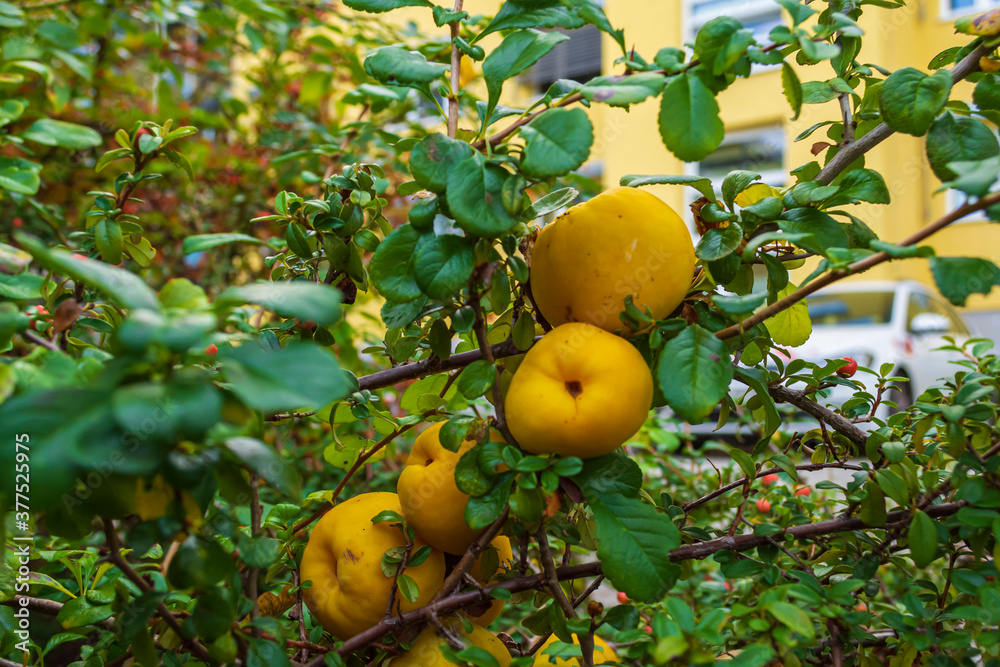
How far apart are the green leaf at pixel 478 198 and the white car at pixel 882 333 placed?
312 cm

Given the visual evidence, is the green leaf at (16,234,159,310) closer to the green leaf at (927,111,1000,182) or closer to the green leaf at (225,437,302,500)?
the green leaf at (225,437,302,500)

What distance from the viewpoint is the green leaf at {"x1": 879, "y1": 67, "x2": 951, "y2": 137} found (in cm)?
50

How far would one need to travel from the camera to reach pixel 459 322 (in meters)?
0.52

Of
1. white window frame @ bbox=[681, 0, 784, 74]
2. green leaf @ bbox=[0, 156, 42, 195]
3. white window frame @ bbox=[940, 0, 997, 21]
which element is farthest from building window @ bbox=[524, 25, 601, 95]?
green leaf @ bbox=[0, 156, 42, 195]

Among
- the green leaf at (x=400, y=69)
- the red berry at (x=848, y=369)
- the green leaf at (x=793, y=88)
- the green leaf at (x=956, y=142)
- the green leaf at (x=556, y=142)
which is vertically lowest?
the red berry at (x=848, y=369)

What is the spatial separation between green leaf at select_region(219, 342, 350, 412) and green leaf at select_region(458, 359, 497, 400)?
0.53 ft

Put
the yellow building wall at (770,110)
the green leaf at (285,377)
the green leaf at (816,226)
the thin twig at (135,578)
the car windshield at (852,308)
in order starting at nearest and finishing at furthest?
the green leaf at (285,377) < the thin twig at (135,578) < the green leaf at (816,226) < the car windshield at (852,308) < the yellow building wall at (770,110)

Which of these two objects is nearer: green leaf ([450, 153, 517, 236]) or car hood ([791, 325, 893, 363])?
green leaf ([450, 153, 517, 236])

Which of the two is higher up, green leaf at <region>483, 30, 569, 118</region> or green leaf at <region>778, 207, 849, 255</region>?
green leaf at <region>483, 30, 569, 118</region>

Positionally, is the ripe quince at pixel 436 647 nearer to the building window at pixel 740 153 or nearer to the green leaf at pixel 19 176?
the green leaf at pixel 19 176

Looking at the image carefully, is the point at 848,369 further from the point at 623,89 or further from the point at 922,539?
the point at 623,89

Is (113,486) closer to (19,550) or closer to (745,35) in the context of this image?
(19,550)

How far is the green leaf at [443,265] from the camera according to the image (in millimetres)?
463

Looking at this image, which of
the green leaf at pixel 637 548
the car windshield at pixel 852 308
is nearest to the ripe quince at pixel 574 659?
the green leaf at pixel 637 548
